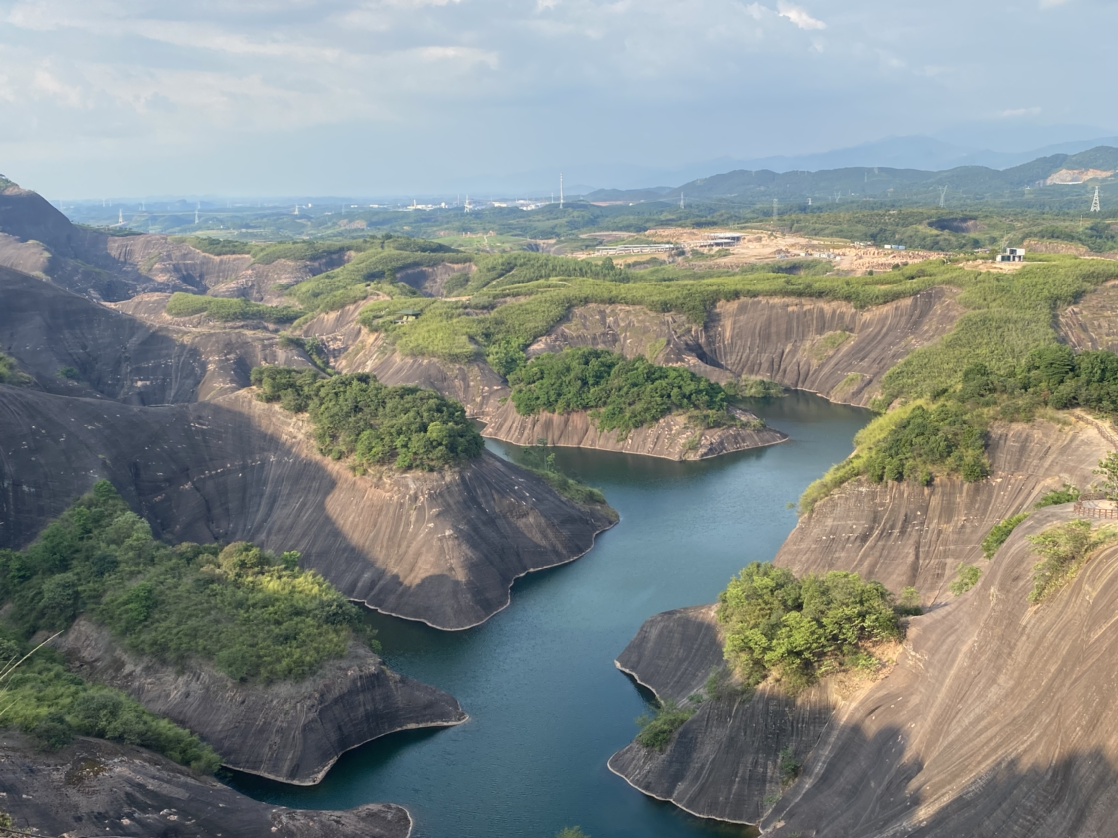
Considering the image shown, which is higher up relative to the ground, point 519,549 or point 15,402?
point 15,402

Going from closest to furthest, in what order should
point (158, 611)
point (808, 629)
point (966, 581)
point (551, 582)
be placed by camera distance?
point (808, 629)
point (966, 581)
point (158, 611)
point (551, 582)

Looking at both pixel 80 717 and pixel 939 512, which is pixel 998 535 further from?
pixel 80 717

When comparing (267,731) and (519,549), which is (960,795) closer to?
(267,731)

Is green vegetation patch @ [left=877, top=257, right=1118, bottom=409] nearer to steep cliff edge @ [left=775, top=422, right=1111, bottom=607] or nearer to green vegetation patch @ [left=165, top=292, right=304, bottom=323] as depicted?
steep cliff edge @ [left=775, top=422, right=1111, bottom=607]

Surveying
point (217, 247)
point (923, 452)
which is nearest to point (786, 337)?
point (923, 452)

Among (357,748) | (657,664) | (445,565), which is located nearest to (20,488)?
(445,565)

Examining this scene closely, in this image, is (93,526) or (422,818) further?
(93,526)
